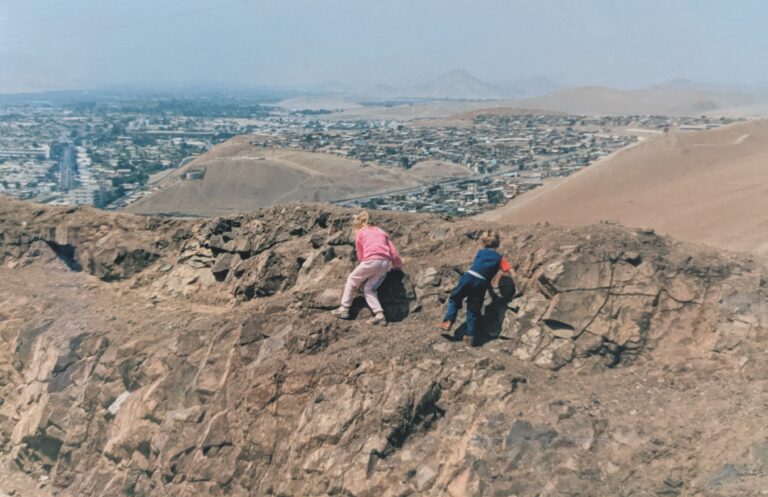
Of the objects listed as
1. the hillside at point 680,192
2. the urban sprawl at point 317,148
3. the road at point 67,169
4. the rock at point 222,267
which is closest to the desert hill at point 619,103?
the urban sprawl at point 317,148

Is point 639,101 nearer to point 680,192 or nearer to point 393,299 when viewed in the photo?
point 680,192

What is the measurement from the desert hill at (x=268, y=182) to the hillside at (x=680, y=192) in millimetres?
8373

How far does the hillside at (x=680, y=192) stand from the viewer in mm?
16156

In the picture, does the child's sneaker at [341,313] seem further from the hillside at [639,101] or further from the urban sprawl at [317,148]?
the hillside at [639,101]

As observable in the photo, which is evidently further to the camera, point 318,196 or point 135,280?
point 318,196

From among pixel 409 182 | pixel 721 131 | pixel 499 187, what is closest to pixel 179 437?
pixel 499 187

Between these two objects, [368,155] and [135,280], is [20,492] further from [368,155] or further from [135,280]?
[368,155]

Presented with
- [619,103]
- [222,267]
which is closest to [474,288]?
[222,267]

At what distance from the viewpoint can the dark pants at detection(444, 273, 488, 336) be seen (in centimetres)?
718

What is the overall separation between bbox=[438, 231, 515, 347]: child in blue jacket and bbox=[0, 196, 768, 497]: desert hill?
0.79ft

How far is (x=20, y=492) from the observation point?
9.25 meters

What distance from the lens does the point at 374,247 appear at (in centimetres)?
778

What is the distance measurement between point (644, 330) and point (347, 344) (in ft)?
10.5

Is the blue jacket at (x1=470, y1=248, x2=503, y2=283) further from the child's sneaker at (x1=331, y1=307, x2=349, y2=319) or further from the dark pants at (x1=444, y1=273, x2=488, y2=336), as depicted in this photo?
the child's sneaker at (x1=331, y1=307, x2=349, y2=319)
